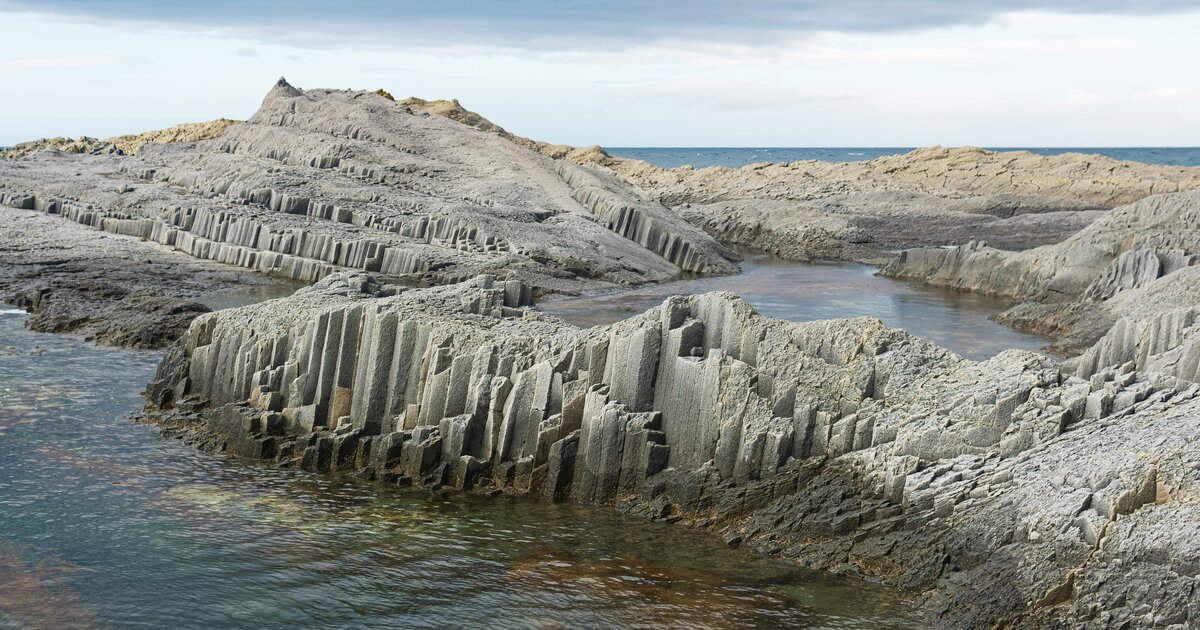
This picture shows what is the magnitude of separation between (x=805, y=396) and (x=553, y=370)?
4192mm

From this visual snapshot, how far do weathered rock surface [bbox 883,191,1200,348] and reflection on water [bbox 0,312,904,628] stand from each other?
770 inches

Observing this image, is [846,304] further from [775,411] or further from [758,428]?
[758,428]

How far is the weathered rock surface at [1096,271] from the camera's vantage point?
1283 inches

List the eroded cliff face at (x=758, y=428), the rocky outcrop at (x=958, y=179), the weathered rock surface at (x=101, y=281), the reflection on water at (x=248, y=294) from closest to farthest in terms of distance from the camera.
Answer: the eroded cliff face at (x=758, y=428), the weathered rock surface at (x=101, y=281), the reflection on water at (x=248, y=294), the rocky outcrop at (x=958, y=179)

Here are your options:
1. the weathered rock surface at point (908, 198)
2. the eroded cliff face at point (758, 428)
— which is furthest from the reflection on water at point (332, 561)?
the weathered rock surface at point (908, 198)

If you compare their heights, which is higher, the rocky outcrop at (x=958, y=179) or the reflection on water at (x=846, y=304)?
the rocky outcrop at (x=958, y=179)

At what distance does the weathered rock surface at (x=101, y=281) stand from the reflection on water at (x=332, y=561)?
10280mm

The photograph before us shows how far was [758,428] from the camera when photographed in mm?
17344

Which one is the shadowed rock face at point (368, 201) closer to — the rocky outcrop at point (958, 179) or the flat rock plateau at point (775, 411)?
the flat rock plateau at point (775, 411)

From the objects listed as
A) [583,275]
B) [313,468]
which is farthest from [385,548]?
[583,275]

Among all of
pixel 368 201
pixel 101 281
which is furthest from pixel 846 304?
pixel 101 281

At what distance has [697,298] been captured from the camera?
62.6 ft

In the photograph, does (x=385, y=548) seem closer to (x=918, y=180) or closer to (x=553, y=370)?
(x=553, y=370)

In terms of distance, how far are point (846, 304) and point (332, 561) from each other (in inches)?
1138
